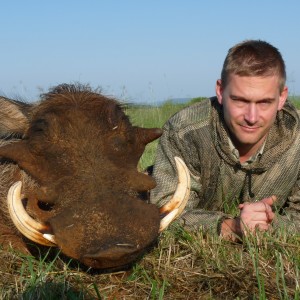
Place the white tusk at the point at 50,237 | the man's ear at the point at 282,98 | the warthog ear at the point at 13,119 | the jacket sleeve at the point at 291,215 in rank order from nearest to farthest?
1. the white tusk at the point at 50,237
2. the warthog ear at the point at 13,119
3. the jacket sleeve at the point at 291,215
4. the man's ear at the point at 282,98

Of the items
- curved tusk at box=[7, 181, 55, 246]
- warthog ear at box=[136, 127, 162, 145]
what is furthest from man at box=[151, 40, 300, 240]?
curved tusk at box=[7, 181, 55, 246]

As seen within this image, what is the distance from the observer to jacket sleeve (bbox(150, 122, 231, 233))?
176 inches

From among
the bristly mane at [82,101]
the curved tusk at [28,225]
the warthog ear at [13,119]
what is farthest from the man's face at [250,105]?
the curved tusk at [28,225]

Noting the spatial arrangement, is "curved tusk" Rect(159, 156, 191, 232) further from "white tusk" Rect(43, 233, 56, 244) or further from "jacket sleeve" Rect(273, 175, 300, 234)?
"jacket sleeve" Rect(273, 175, 300, 234)

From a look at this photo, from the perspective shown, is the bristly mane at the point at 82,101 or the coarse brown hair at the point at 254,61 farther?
the coarse brown hair at the point at 254,61

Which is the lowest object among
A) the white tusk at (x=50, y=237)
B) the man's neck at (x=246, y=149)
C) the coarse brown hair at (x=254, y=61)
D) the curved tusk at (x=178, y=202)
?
the man's neck at (x=246, y=149)

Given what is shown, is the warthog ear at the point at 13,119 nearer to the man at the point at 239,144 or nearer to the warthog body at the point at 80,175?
the warthog body at the point at 80,175

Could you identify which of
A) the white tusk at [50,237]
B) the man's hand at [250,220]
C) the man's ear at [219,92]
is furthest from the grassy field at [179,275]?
the man's ear at [219,92]

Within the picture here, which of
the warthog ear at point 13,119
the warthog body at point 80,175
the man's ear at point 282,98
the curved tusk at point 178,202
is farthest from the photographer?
the man's ear at point 282,98

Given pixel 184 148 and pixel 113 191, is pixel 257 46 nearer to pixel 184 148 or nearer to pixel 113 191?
pixel 184 148

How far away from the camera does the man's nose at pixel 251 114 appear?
14.9 feet

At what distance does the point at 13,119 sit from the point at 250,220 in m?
1.60

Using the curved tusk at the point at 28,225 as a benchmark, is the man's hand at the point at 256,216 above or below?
below

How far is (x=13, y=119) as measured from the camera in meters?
4.11
